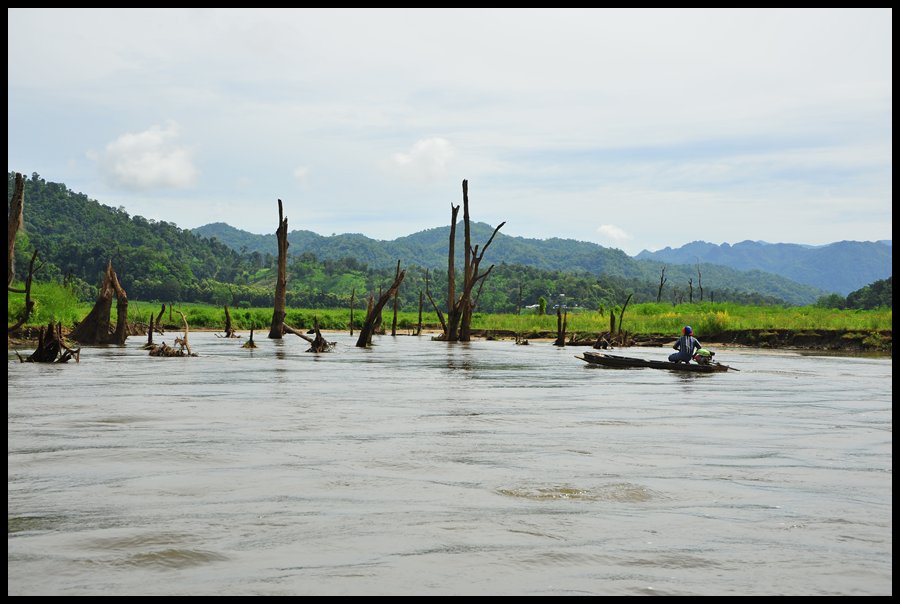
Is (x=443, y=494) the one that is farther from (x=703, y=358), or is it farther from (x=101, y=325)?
(x=101, y=325)

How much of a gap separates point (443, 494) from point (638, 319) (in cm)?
5326

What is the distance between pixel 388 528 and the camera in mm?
8391

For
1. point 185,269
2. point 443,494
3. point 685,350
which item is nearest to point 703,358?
point 685,350

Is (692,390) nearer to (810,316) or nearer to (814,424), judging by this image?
(814,424)

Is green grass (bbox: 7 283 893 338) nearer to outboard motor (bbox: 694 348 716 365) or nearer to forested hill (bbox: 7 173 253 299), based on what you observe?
outboard motor (bbox: 694 348 716 365)

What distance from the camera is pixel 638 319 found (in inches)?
2431

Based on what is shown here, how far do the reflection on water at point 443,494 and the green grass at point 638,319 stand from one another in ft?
67.4

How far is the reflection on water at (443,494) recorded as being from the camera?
7.06 metres

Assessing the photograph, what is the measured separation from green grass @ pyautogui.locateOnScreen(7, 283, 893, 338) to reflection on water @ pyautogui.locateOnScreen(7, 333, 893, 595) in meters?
20.5

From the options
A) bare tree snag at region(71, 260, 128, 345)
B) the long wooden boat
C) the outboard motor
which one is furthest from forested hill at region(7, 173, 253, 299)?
the outboard motor

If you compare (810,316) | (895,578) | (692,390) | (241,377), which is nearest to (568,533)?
(895,578)

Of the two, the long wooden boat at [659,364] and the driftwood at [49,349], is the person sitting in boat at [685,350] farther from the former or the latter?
the driftwood at [49,349]

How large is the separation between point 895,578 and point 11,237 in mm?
13519

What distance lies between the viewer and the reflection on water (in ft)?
23.2
